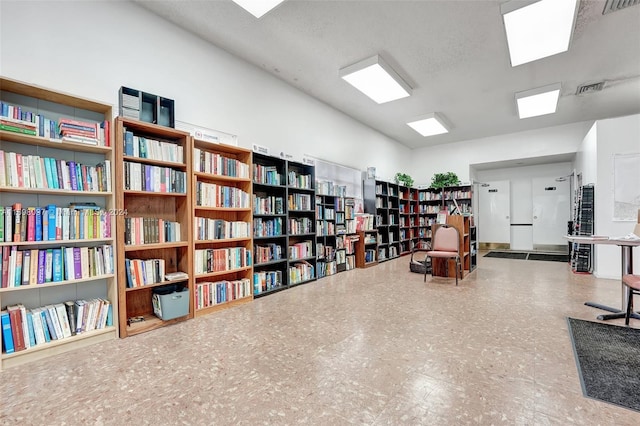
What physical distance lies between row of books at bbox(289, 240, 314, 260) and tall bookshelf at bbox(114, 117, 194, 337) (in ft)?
5.93

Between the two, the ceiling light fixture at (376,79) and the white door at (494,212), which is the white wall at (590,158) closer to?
the white door at (494,212)

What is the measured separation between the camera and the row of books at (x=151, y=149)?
2797 mm

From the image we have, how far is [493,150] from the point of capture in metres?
8.27

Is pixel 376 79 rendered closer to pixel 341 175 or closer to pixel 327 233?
pixel 341 175

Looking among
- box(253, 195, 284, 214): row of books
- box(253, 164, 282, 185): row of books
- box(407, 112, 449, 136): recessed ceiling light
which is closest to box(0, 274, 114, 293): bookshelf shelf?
box(253, 195, 284, 214): row of books

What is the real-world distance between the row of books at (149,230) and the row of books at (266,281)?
1.27 m

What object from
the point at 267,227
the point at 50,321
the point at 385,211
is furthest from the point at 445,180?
the point at 50,321

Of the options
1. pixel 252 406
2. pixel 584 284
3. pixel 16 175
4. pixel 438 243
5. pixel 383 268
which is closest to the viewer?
pixel 252 406

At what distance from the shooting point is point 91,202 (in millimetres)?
2766

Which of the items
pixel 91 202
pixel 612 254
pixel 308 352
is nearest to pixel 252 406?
pixel 308 352

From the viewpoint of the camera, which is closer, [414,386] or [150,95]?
[414,386]

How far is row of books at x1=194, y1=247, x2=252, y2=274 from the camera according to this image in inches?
133

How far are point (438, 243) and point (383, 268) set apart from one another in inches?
55.1

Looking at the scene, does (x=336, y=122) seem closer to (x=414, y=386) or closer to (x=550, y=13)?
(x=550, y=13)
